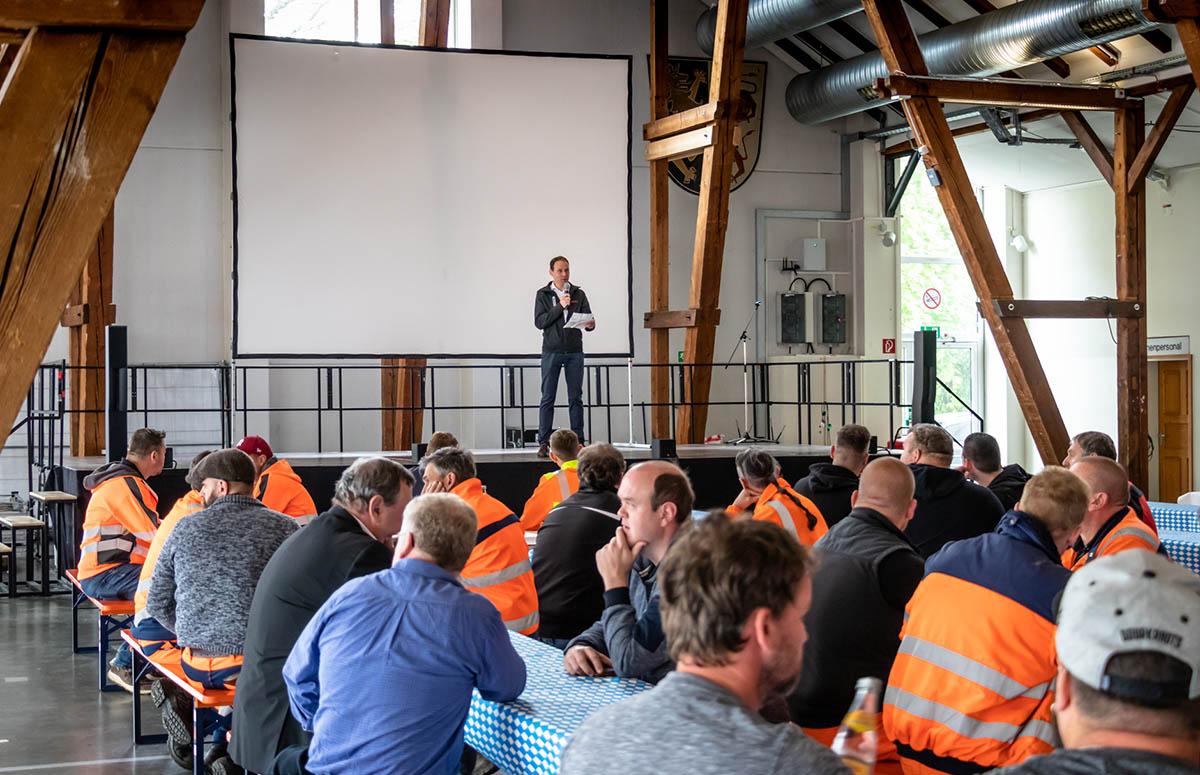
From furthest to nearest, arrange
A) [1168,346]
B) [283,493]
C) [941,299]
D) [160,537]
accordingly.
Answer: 1. [941,299]
2. [1168,346]
3. [283,493]
4. [160,537]

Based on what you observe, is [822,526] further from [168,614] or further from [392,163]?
[392,163]

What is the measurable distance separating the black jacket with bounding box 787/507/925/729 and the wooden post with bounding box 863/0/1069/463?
6553mm

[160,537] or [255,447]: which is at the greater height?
[255,447]

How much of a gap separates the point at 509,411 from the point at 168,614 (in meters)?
9.42

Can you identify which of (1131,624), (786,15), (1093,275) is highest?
(786,15)

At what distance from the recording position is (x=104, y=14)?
1.75 m

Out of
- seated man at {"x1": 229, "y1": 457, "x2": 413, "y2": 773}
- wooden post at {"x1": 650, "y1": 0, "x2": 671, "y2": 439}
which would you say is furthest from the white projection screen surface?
seated man at {"x1": 229, "y1": 457, "x2": 413, "y2": 773}

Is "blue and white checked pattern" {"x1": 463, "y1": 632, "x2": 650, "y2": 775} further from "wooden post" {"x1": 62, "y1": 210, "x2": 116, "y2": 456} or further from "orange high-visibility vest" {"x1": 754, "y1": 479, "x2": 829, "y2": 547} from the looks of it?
"wooden post" {"x1": 62, "y1": 210, "x2": 116, "y2": 456}

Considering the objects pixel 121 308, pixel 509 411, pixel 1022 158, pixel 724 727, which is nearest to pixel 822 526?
pixel 724 727

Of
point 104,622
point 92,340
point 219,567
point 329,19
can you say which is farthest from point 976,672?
point 329,19

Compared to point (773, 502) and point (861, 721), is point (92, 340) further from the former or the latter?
point (861, 721)

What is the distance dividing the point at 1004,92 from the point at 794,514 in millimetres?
5696

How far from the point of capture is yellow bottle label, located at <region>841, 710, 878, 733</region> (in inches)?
58.7

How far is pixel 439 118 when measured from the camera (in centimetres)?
1049
